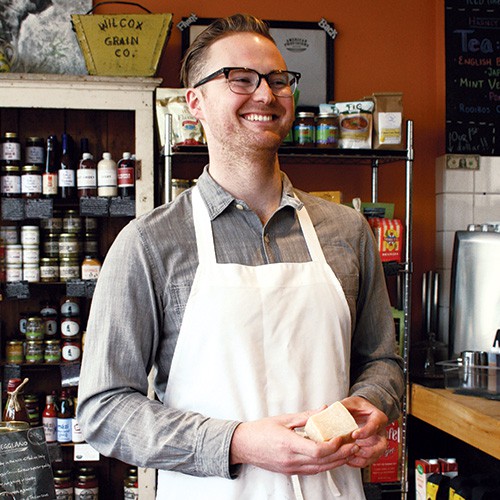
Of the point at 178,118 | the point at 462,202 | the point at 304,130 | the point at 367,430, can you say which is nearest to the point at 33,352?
the point at 178,118

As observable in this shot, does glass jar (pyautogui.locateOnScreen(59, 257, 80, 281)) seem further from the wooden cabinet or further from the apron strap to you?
the apron strap

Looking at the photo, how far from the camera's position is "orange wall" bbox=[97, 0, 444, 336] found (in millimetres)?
3863

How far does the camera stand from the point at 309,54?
12.5 ft

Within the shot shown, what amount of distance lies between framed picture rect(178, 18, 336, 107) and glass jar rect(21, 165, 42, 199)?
1.00m

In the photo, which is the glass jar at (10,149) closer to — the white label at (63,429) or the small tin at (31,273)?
the small tin at (31,273)

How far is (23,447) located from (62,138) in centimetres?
180

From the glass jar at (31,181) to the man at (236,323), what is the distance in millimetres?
2118

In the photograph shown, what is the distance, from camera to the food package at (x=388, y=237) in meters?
3.44

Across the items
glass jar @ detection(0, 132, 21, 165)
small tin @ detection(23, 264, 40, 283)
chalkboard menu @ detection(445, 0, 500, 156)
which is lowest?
small tin @ detection(23, 264, 40, 283)

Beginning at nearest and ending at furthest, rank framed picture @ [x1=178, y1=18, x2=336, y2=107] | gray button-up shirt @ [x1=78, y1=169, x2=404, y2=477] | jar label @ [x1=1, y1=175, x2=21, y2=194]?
1. gray button-up shirt @ [x1=78, y1=169, x2=404, y2=477]
2. jar label @ [x1=1, y1=175, x2=21, y2=194]
3. framed picture @ [x1=178, y1=18, x2=336, y2=107]

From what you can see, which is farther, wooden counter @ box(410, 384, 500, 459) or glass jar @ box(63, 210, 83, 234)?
glass jar @ box(63, 210, 83, 234)

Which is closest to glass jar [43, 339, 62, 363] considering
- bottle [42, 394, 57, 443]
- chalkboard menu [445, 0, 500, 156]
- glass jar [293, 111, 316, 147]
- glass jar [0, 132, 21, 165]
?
bottle [42, 394, 57, 443]

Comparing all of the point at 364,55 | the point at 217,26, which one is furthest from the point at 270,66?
the point at 364,55

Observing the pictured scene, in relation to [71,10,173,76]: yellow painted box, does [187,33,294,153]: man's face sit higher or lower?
lower
